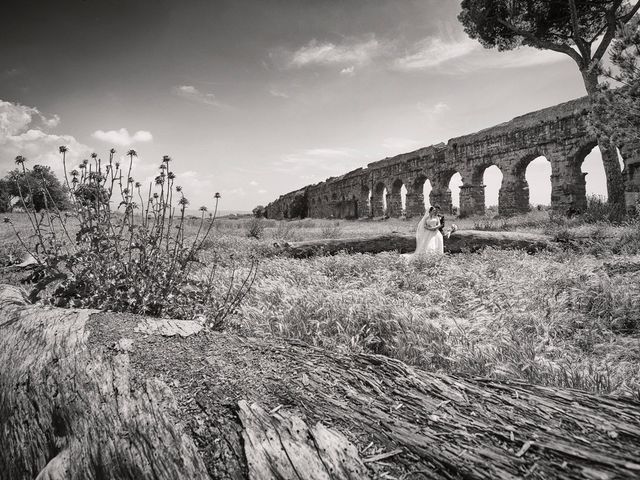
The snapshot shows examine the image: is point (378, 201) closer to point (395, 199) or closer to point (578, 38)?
point (395, 199)

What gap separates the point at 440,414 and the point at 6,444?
6.20ft

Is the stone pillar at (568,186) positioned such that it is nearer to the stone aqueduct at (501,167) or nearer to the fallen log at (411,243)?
the stone aqueduct at (501,167)

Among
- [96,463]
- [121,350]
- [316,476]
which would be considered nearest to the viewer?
[316,476]

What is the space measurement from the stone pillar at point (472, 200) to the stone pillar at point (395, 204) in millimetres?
7233

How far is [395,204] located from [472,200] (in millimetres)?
7822

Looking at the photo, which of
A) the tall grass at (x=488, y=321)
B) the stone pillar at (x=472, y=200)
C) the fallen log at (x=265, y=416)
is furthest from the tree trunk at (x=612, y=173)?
the fallen log at (x=265, y=416)

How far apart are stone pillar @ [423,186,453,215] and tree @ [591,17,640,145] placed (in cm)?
1304

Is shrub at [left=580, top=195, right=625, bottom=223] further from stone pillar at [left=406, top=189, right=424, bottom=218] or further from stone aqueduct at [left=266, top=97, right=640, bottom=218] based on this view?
stone pillar at [left=406, top=189, right=424, bottom=218]

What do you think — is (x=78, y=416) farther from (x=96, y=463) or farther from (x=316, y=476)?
(x=316, y=476)

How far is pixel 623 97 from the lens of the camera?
8555 mm

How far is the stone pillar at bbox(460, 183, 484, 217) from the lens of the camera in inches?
805

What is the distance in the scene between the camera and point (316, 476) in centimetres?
98

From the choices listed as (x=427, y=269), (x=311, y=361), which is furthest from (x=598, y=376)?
(x=427, y=269)

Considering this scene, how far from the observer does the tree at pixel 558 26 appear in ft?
42.4
